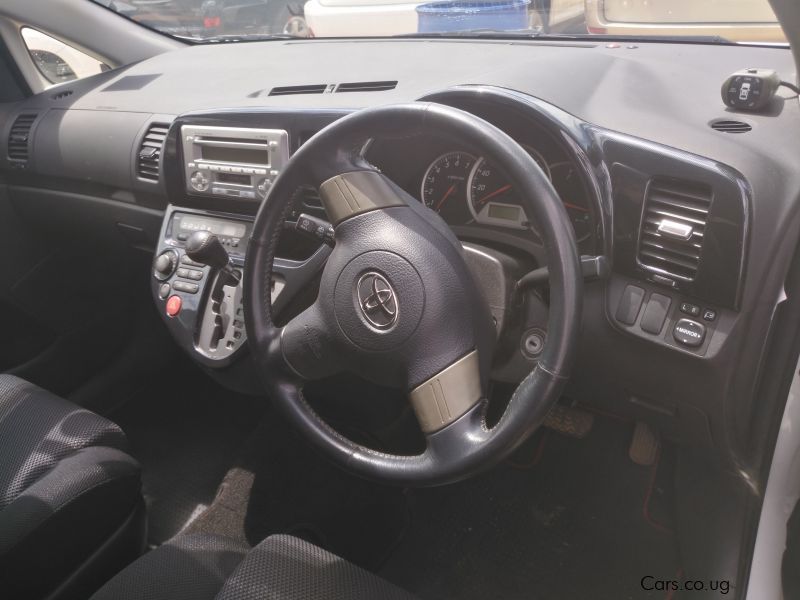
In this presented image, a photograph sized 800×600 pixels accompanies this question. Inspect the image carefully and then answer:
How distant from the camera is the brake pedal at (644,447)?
1.98 meters

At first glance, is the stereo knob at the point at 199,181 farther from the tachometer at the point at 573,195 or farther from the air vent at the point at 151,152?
the tachometer at the point at 573,195

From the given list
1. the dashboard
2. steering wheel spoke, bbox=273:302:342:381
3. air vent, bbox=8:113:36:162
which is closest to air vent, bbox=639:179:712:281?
the dashboard

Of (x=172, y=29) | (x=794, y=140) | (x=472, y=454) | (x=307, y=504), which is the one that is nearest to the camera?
(x=472, y=454)

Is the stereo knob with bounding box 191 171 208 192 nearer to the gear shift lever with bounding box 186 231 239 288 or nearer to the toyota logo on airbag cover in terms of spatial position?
the gear shift lever with bounding box 186 231 239 288

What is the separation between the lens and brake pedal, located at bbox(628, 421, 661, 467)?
6.48 ft

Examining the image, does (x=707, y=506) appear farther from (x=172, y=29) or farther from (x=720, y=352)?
(x=172, y=29)

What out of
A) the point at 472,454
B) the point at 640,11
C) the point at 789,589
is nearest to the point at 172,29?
the point at 640,11

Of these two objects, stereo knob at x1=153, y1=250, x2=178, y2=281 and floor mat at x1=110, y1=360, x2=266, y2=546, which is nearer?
stereo knob at x1=153, y1=250, x2=178, y2=281

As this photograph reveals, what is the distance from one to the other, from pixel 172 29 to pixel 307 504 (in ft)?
6.07

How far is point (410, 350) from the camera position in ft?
3.77

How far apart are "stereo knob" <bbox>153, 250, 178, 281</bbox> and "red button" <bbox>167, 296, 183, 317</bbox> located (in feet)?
0.27

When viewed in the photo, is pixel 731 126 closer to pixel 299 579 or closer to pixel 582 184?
pixel 582 184

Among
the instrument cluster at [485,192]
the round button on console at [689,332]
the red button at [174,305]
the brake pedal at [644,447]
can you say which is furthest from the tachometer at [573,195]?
the red button at [174,305]

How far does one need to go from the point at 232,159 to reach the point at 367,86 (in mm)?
382
